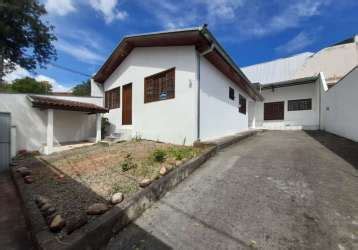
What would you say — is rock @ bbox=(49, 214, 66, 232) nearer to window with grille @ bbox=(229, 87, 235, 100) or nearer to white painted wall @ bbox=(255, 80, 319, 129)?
window with grille @ bbox=(229, 87, 235, 100)

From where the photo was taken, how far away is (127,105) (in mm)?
10008

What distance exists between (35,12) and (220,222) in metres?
17.8

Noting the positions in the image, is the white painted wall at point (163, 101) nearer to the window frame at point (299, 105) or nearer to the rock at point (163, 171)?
the rock at point (163, 171)

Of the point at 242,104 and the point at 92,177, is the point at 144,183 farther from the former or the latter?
the point at 242,104

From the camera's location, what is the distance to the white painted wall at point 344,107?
7.14 meters

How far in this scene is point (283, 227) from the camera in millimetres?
2600

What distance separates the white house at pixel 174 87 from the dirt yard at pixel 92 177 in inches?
72.7

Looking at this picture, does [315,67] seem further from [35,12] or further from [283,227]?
[35,12]

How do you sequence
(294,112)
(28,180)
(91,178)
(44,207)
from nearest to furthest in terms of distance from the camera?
(44,207) → (91,178) → (28,180) → (294,112)

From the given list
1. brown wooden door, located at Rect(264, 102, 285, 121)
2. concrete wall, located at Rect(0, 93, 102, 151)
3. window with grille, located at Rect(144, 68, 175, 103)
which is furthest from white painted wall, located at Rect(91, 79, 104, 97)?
brown wooden door, located at Rect(264, 102, 285, 121)

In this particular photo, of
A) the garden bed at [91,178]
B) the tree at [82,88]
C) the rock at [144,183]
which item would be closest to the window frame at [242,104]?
the garden bed at [91,178]

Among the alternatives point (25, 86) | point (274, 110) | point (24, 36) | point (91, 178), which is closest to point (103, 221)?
point (91, 178)

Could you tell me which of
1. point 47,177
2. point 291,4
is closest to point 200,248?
point 47,177

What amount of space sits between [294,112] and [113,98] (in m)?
12.6
